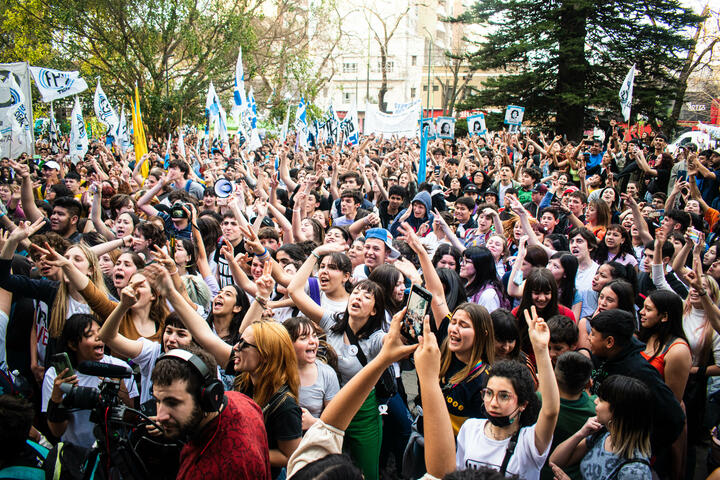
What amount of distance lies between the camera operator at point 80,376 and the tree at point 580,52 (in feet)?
67.1

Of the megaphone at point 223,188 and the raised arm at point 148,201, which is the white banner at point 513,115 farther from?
the raised arm at point 148,201

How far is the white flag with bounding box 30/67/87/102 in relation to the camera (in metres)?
11.7

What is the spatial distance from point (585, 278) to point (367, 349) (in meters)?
2.76

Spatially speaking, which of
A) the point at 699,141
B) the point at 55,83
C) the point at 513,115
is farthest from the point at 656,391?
the point at 699,141

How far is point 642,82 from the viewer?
20500 mm

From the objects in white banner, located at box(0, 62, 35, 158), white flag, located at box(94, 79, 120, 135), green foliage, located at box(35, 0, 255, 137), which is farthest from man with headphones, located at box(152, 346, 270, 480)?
green foliage, located at box(35, 0, 255, 137)

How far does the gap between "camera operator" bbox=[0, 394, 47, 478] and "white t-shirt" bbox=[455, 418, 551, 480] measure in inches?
77.1

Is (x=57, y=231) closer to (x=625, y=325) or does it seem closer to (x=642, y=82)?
(x=625, y=325)

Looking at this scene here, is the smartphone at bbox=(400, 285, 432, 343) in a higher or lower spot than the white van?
lower

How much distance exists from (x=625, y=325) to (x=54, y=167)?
31.5 ft

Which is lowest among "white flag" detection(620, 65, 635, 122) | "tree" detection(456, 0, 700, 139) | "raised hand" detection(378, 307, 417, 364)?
"raised hand" detection(378, 307, 417, 364)

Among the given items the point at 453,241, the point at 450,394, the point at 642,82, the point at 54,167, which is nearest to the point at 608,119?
the point at 642,82

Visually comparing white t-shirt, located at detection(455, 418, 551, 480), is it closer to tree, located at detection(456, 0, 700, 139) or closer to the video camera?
the video camera

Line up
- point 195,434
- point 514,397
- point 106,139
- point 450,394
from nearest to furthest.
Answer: point 195,434 < point 514,397 < point 450,394 < point 106,139
